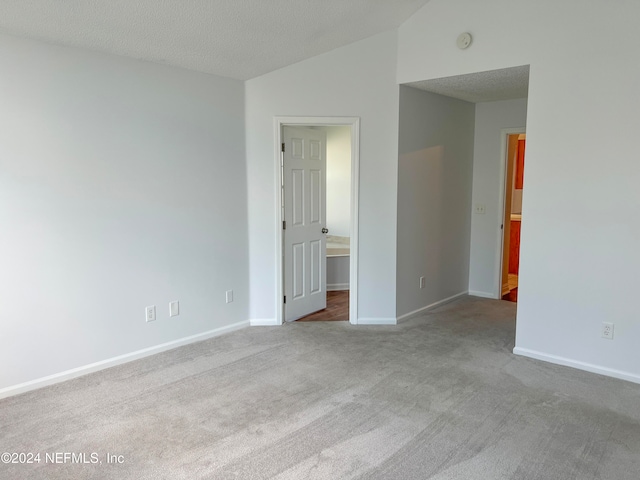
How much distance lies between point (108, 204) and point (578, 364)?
3.73 metres

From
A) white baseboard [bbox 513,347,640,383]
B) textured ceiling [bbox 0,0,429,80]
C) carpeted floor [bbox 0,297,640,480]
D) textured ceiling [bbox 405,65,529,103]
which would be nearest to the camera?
carpeted floor [bbox 0,297,640,480]

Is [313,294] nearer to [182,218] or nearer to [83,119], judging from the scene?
[182,218]

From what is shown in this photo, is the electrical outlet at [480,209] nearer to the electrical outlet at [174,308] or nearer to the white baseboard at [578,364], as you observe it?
the white baseboard at [578,364]

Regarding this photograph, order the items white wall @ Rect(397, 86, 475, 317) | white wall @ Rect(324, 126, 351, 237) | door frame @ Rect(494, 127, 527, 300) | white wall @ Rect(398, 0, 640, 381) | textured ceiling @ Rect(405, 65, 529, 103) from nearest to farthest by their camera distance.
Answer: white wall @ Rect(398, 0, 640, 381) → textured ceiling @ Rect(405, 65, 529, 103) → white wall @ Rect(397, 86, 475, 317) → door frame @ Rect(494, 127, 527, 300) → white wall @ Rect(324, 126, 351, 237)

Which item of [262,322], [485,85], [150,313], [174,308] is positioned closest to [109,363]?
[150,313]

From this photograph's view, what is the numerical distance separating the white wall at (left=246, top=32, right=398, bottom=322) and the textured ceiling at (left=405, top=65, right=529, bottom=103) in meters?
0.39

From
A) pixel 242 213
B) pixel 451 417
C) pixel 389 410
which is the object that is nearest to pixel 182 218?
pixel 242 213

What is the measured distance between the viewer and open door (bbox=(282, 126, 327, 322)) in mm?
4613

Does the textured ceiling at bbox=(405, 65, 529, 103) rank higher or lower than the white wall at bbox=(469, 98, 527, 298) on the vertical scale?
higher

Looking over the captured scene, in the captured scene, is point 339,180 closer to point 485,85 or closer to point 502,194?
point 502,194

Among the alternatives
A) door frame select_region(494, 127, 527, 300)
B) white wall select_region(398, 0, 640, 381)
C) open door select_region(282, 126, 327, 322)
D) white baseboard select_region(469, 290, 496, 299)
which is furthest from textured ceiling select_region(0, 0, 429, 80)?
white baseboard select_region(469, 290, 496, 299)

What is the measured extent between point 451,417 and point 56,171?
3.03 meters

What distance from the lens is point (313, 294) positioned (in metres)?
5.09

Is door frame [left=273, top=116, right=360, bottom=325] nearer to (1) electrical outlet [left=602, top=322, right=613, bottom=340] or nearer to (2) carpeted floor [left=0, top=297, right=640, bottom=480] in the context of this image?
(2) carpeted floor [left=0, top=297, right=640, bottom=480]
